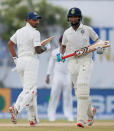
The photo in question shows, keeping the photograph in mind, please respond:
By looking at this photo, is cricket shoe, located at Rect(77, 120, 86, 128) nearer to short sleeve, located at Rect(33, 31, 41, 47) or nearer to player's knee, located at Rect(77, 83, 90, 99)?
player's knee, located at Rect(77, 83, 90, 99)

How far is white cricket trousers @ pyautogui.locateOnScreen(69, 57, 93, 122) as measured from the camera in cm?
1324

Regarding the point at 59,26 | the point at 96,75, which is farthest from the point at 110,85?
the point at 59,26

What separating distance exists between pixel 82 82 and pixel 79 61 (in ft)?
1.52

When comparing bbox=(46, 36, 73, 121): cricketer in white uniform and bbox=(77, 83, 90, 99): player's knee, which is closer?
bbox=(77, 83, 90, 99): player's knee

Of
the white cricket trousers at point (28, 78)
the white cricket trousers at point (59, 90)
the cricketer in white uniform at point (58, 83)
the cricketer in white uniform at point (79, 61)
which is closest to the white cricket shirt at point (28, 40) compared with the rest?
the white cricket trousers at point (28, 78)

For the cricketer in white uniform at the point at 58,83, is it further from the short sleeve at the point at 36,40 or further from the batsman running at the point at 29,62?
the short sleeve at the point at 36,40

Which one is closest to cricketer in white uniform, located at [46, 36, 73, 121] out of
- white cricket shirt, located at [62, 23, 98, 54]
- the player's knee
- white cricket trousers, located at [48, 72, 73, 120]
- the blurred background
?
white cricket trousers, located at [48, 72, 73, 120]

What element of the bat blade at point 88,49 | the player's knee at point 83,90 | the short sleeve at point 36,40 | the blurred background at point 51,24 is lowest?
the player's knee at point 83,90

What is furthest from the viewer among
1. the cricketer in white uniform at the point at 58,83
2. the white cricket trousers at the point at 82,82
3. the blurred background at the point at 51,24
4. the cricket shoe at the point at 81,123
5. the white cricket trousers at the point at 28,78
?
the blurred background at the point at 51,24

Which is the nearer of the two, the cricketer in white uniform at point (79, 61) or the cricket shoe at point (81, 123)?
the cricket shoe at point (81, 123)

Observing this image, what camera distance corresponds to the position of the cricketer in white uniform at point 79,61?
13.3 metres

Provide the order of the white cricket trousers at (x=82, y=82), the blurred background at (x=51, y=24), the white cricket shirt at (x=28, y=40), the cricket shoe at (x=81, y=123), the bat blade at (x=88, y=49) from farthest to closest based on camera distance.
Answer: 1. the blurred background at (x=51, y=24)
2. the white cricket shirt at (x=28, y=40)
3. the bat blade at (x=88, y=49)
4. the white cricket trousers at (x=82, y=82)
5. the cricket shoe at (x=81, y=123)

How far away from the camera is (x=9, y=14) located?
35.2 metres

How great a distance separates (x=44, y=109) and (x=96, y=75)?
10176mm
